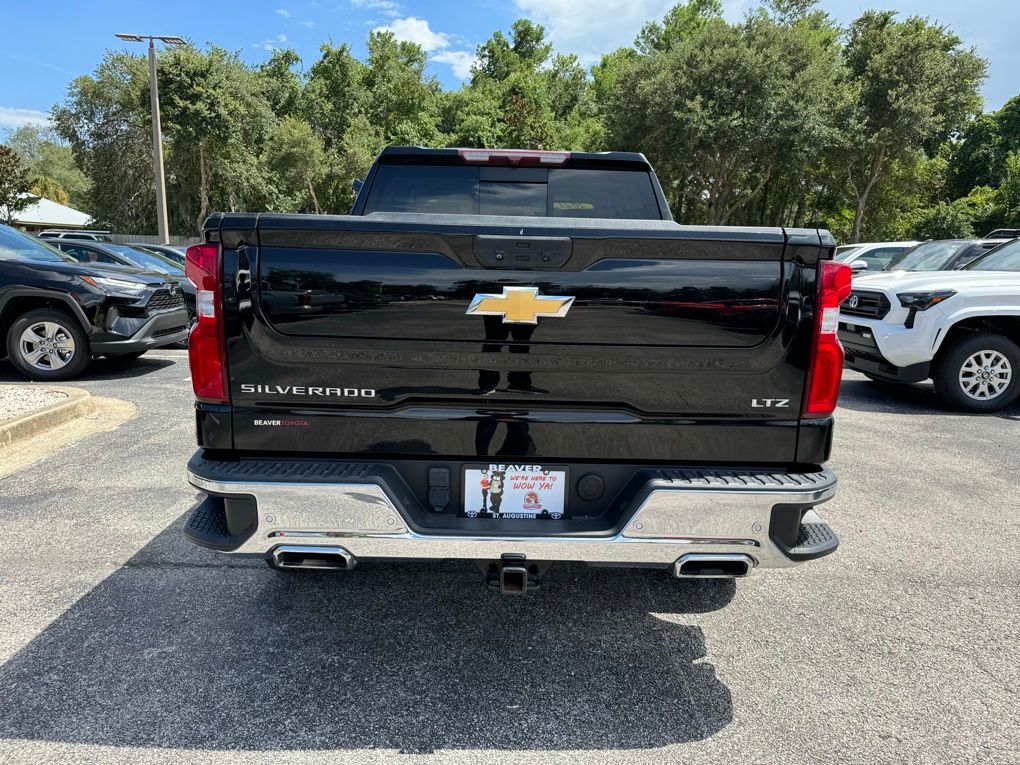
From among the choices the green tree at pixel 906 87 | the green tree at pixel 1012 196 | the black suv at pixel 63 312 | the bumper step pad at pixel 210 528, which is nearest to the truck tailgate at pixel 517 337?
the bumper step pad at pixel 210 528

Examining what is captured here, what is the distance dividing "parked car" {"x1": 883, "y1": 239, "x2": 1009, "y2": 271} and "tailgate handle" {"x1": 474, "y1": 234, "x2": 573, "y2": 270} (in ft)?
28.7

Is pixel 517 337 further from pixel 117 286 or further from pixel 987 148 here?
pixel 987 148

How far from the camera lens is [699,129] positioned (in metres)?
25.5

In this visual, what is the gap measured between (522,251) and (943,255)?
32.2 feet

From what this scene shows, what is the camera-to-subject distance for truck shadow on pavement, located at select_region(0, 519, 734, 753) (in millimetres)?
2279

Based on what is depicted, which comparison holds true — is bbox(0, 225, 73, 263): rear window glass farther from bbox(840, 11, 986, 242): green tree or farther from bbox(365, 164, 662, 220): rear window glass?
bbox(840, 11, 986, 242): green tree

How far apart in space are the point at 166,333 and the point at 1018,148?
43186 mm

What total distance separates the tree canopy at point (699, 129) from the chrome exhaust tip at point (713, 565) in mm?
26290

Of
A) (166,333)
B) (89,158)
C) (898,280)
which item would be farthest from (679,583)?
(89,158)

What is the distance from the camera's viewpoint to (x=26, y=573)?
3305 mm

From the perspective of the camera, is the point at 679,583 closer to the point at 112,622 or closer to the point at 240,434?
the point at 240,434

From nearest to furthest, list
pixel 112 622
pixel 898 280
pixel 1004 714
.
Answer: pixel 1004 714 < pixel 112 622 < pixel 898 280

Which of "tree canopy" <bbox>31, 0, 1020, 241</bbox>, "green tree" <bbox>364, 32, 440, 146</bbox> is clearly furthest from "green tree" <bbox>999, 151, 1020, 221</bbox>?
"green tree" <bbox>364, 32, 440, 146</bbox>

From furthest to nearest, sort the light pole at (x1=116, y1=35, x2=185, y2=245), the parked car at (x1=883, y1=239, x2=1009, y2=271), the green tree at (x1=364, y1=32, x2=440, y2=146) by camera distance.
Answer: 1. the green tree at (x1=364, y1=32, x2=440, y2=146)
2. the light pole at (x1=116, y1=35, x2=185, y2=245)
3. the parked car at (x1=883, y1=239, x2=1009, y2=271)
